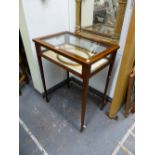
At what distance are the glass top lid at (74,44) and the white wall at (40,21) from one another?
167 millimetres

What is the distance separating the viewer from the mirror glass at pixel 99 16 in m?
1.22

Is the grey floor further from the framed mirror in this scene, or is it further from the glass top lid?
the framed mirror

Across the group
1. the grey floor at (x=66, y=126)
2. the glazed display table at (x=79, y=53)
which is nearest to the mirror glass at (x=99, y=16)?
the glazed display table at (x=79, y=53)

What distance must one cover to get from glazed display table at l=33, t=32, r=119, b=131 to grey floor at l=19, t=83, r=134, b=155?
0.55ft

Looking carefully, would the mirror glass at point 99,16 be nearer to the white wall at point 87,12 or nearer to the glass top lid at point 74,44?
the white wall at point 87,12

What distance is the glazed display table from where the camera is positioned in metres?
0.99

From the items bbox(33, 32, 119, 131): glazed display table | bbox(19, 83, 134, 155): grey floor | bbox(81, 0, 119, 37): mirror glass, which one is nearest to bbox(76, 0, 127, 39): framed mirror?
bbox(81, 0, 119, 37): mirror glass

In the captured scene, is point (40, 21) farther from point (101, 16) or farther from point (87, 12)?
point (101, 16)

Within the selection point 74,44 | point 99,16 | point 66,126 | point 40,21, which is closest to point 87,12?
point 99,16

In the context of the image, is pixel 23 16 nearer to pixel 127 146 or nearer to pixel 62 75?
pixel 62 75

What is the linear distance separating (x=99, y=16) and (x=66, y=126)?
123cm

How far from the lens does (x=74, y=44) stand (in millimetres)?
1355
